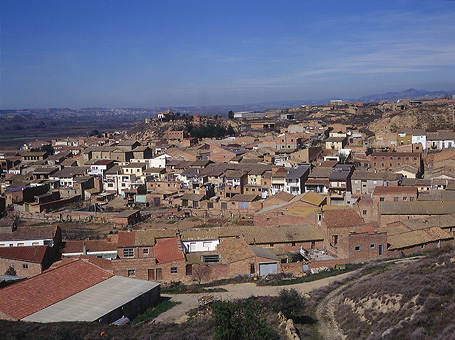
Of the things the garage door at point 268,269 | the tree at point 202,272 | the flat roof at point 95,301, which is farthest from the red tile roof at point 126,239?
the garage door at point 268,269

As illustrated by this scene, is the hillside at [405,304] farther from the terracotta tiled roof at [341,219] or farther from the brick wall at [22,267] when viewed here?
the brick wall at [22,267]

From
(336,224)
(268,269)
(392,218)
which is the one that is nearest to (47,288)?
(268,269)

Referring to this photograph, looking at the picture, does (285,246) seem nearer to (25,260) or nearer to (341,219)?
(341,219)

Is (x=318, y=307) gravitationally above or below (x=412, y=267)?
below

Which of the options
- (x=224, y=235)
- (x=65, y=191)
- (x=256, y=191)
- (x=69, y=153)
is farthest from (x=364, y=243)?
(x=69, y=153)

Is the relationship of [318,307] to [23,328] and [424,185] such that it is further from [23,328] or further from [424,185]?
[424,185]

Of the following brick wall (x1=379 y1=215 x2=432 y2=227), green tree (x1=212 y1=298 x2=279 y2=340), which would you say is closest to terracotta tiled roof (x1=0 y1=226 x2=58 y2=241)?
green tree (x1=212 y1=298 x2=279 y2=340)

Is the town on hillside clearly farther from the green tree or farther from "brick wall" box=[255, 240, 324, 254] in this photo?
the green tree
